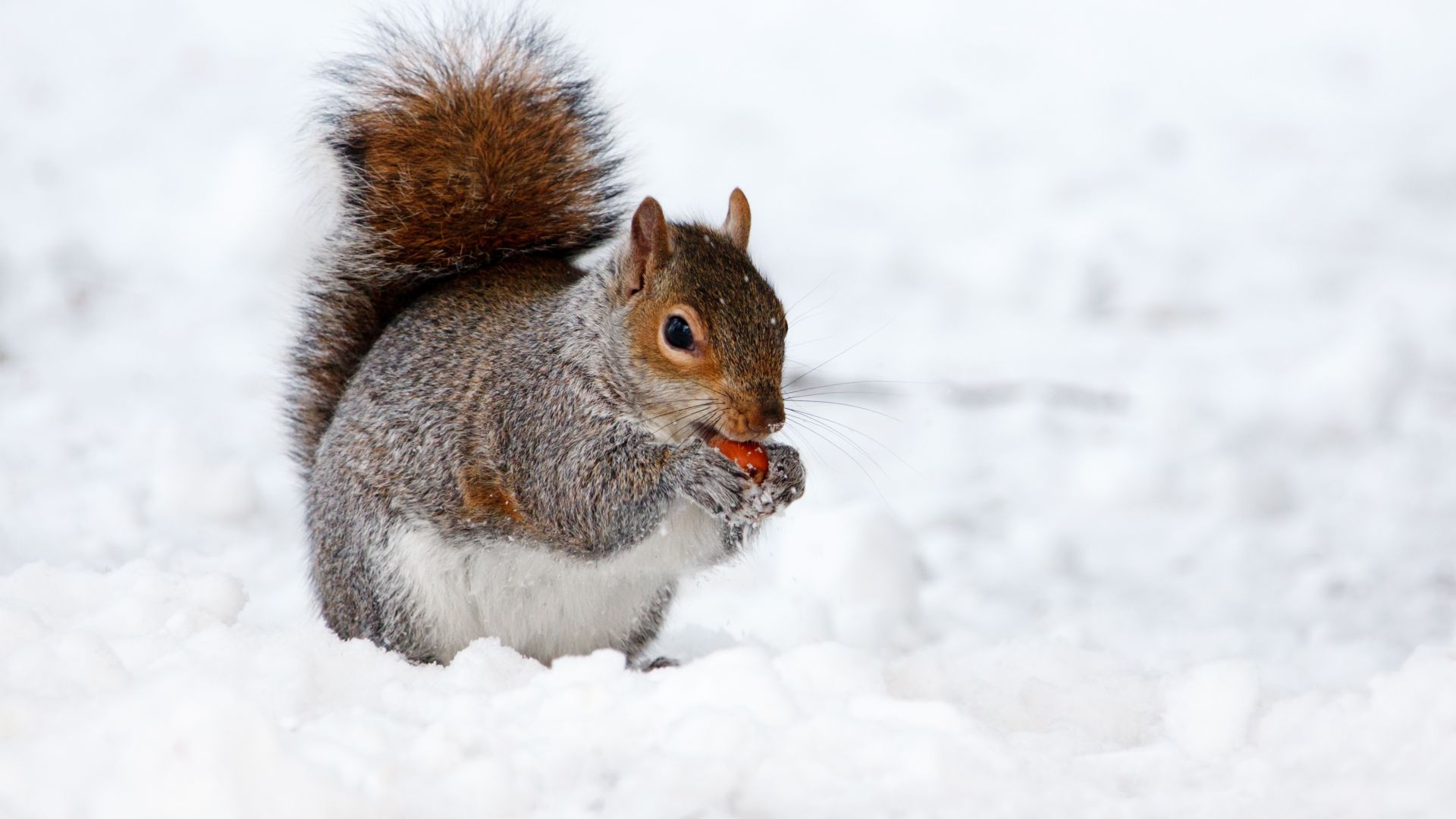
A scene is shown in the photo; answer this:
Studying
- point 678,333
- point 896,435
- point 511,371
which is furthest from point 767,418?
point 896,435

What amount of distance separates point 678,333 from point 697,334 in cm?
4

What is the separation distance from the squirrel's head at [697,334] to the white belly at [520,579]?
0.17m

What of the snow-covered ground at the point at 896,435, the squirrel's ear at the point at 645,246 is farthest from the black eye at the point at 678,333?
the snow-covered ground at the point at 896,435

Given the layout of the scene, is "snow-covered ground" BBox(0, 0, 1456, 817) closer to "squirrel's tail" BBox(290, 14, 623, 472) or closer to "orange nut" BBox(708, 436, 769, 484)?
"squirrel's tail" BBox(290, 14, 623, 472)

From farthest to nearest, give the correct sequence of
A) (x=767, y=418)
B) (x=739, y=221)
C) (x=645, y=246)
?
(x=739, y=221) < (x=645, y=246) < (x=767, y=418)

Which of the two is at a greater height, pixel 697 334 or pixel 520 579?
pixel 697 334

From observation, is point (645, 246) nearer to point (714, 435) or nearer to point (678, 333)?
point (678, 333)

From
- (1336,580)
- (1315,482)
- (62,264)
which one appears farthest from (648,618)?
(62,264)

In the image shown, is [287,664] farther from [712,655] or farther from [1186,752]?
[1186,752]

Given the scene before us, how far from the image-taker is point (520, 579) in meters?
2.01

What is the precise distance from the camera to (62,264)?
3.64 meters

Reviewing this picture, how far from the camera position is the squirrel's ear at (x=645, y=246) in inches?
76.6

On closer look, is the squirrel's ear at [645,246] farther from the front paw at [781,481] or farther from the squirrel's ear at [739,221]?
the front paw at [781,481]

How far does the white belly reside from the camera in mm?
1969
